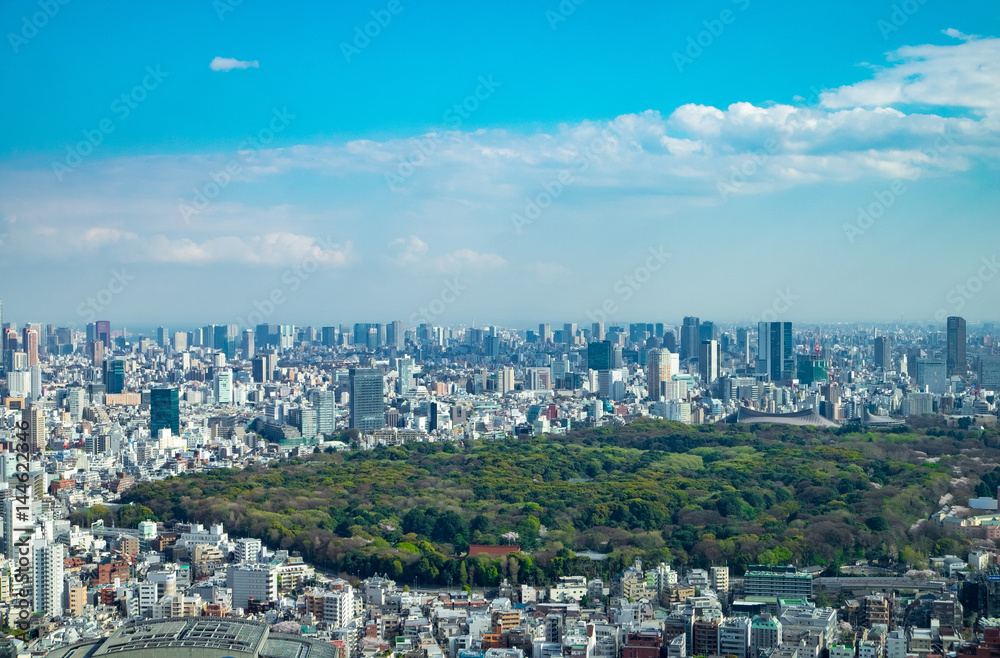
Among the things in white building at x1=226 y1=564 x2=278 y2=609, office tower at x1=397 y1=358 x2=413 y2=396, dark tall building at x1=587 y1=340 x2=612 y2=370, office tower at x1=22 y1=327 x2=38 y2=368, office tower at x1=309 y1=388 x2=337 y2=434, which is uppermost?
office tower at x1=22 y1=327 x2=38 y2=368

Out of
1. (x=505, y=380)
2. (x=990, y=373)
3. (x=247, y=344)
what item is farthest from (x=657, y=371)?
(x=247, y=344)

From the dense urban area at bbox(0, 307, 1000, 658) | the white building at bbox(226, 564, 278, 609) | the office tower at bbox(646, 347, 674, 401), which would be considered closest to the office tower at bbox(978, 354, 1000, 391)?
the dense urban area at bbox(0, 307, 1000, 658)

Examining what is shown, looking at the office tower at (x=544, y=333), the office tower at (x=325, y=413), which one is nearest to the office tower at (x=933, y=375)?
the office tower at (x=325, y=413)

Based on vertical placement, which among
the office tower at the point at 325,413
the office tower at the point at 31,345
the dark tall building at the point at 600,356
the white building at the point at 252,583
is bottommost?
the white building at the point at 252,583

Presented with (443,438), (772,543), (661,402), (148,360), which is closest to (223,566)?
(772,543)

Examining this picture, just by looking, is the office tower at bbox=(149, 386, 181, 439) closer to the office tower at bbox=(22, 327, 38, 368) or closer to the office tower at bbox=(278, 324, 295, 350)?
the office tower at bbox=(22, 327, 38, 368)

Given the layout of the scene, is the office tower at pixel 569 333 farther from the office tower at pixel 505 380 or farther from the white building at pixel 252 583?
the white building at pixel 252 583

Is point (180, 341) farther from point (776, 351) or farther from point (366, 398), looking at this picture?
point (776, 351)
